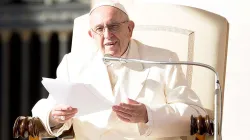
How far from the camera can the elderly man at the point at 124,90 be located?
4055 mm

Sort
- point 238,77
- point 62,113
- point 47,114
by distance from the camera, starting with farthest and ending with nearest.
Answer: point 238,77 → point 47,114 → point 62,113

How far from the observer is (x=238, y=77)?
460 cm

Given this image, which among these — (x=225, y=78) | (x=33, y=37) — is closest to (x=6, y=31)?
(x=33, y=37)

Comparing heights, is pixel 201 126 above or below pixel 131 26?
below

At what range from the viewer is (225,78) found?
4.58 meters

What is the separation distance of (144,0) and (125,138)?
1.16 metres

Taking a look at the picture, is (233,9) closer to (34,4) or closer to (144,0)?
(144,0)

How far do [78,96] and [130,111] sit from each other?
0.22 meters

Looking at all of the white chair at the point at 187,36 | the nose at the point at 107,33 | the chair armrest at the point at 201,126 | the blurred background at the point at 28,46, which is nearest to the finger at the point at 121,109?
the chair armrest at the point at 201,126

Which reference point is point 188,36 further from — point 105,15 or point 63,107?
point 63,107

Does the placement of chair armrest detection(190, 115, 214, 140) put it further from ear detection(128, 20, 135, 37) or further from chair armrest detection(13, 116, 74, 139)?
chair armrest detection(13, 116, 74, 139)

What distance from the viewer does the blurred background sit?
30.5ft

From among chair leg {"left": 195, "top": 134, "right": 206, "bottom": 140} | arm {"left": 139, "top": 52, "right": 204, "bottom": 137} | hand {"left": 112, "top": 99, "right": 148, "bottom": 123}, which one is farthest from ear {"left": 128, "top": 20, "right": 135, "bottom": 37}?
chair leg {"left": 195, "top": 134, "right": 206, "bottom": 140}

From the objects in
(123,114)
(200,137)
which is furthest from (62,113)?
(200,137)
